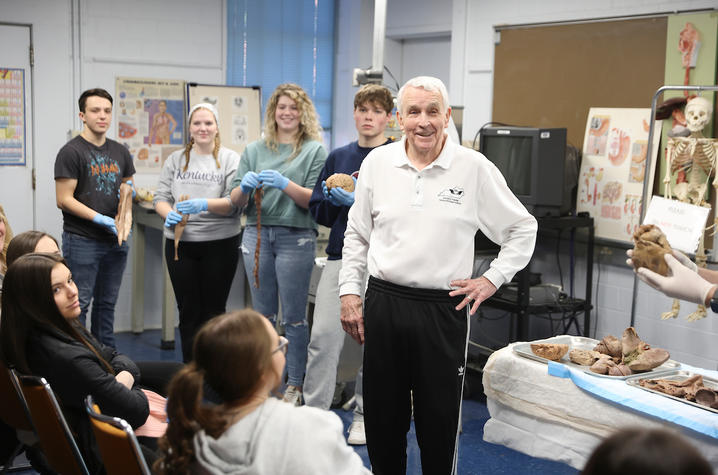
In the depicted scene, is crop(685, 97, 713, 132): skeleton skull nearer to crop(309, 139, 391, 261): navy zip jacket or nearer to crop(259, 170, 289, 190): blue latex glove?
crop(309, 139, 391, 261): navy zip jacket

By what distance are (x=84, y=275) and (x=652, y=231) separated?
2.79m

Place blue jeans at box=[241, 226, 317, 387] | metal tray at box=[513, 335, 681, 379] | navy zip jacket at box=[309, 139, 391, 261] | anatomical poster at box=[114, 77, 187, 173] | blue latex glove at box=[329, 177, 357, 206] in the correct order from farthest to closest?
anatomical poster at box=[114, 77, 187, 173], blue jeans at box=[241, 226, 317, 387], navy zip jacket at box=[309, 139, 391, 261], blue latex glove at box=[329, 177, 357, 206], metal tray at box=[513, 335, 681, 379]

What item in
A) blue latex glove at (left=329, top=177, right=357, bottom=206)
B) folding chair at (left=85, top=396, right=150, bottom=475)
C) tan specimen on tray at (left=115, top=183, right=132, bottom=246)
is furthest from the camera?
tan specimen on tray at (left=115, top=183, right=132, bottom=246)

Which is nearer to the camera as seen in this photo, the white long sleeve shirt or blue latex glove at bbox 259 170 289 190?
the white long sleeve shirt

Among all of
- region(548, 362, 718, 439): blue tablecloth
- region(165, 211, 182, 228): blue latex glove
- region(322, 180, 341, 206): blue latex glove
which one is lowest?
region(548, 362, 718, 439): blue tablecloth

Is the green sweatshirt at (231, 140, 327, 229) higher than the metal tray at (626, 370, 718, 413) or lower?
higher

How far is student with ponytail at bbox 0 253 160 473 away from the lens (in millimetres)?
2004

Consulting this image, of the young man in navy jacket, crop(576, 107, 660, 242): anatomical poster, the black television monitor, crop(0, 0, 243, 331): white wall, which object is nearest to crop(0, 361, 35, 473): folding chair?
the young man in navy jacket

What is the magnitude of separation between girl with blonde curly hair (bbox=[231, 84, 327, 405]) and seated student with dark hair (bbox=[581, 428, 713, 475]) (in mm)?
2534

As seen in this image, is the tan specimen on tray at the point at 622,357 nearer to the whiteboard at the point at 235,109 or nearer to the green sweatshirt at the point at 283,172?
the green sweatshirt at the point at 283,172

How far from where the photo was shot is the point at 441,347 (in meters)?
2.23

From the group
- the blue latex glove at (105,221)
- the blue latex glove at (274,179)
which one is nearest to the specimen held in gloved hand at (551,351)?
the blue latex glove at (274,179)

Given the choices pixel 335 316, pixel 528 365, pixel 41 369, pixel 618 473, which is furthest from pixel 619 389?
pixel 41 369

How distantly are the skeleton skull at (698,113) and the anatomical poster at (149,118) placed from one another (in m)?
3.14
